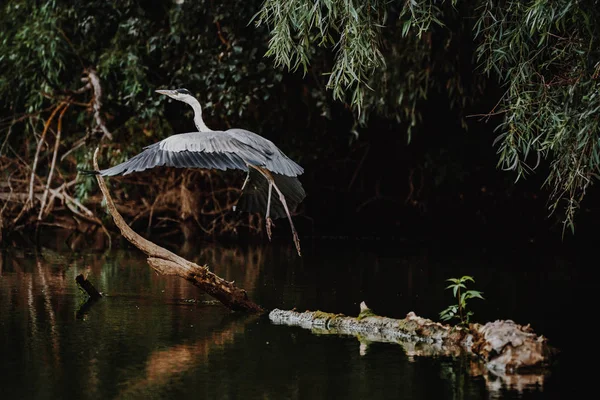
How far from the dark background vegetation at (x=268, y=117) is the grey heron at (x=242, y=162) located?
214 cm

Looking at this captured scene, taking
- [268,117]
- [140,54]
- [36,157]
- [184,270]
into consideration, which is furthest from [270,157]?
[36,157]

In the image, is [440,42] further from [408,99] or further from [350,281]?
[350,281]

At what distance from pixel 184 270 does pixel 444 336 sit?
6.05 ft

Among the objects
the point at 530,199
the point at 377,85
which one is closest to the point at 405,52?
the point at 377,85

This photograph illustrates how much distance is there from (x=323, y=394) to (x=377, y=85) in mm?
6828

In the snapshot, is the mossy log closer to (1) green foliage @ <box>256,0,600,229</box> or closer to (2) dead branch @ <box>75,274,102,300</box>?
(1) green foliage @ <box>256,0,600,229</box>

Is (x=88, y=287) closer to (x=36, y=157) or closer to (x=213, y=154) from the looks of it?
(x=213, y=154)

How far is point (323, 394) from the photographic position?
4883 millimetres

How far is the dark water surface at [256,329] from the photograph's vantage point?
5.03 meters

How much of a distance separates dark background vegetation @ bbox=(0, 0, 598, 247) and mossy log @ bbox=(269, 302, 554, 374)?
3.35 m

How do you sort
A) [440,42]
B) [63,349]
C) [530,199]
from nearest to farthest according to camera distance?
[63,349] → [440,42] → [530,199]

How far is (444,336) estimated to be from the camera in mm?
6066

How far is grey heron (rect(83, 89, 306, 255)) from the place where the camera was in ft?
21.2

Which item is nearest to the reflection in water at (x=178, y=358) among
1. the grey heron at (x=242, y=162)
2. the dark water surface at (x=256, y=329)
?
the dark water surface at (x=256, y=329)
